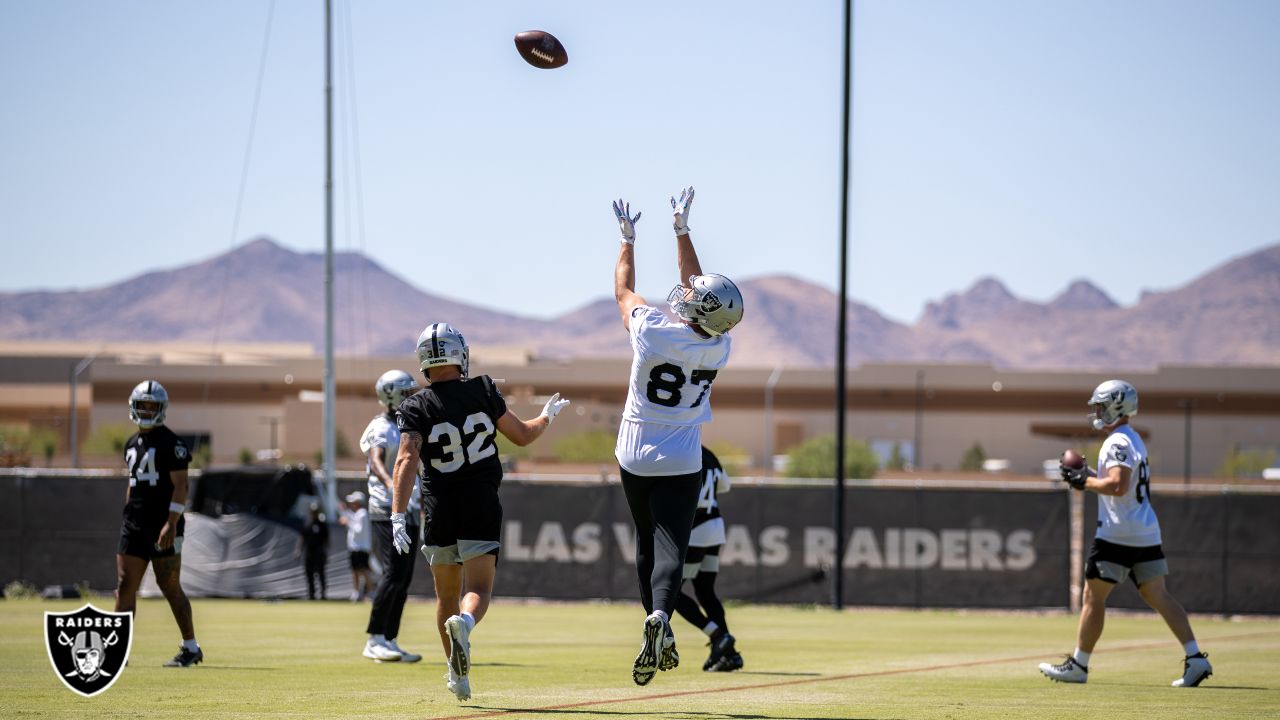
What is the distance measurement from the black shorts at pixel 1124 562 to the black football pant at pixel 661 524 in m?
3.97

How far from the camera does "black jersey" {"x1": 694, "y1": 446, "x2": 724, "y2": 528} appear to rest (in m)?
13.8

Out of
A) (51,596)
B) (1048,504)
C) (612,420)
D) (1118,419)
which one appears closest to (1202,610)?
(1048,504)

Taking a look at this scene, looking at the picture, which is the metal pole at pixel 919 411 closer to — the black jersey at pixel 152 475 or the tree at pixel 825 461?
the tree at pixel 825 461

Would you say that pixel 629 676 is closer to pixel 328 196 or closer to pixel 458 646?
pixel 458 646

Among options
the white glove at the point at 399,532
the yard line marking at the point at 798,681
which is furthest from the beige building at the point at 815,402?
the white glove at the point at 399,532

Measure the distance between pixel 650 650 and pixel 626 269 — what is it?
2398 millimetres

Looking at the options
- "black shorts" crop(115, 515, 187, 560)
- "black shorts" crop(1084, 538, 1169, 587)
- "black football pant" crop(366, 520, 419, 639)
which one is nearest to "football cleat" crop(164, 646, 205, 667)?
"black shorts" crop(115, 515, 187, 560)

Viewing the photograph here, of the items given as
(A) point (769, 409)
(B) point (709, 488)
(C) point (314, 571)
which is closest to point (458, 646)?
(B) point (709, 488)

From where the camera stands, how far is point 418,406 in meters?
9.72

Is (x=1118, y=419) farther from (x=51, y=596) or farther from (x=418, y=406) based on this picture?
(x=51, y=596)

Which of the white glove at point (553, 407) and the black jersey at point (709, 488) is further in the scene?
the black jersey at point (709, 488)

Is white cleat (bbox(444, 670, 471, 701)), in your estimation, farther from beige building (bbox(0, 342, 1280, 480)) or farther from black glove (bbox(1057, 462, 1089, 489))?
beige building (bbox(0, 342, 1280, 480))

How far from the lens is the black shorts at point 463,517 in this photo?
32.3ft

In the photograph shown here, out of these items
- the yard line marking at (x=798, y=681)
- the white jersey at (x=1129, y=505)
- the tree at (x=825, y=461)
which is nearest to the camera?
the yard line marking at (x=798, y=681)
